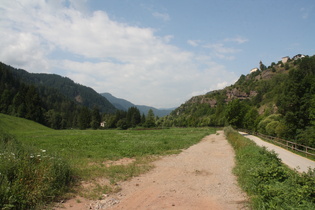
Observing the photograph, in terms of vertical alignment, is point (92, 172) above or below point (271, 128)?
below

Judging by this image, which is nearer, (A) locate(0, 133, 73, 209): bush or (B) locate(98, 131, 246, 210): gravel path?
(A) locate(0, 133, 73, 209): bush

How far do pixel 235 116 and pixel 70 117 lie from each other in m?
106

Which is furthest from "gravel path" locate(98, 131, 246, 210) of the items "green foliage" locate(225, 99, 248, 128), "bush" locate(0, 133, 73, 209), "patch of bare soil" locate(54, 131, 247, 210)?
"green foliage" locate(225, 99, 248, 128)

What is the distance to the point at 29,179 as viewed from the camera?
23.9 ft

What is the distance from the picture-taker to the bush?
6277 mm

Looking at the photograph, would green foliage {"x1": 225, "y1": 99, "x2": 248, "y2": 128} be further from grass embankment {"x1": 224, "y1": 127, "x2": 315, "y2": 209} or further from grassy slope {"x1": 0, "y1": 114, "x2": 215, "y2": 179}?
grass embankment {"x1": 224, "y1": 127, "x2": 315, "y2": 209}

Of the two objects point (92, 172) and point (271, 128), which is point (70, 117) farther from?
point (92, 172)

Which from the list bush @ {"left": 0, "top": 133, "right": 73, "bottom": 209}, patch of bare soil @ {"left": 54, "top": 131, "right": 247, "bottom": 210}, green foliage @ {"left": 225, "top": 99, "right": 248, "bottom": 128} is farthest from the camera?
green foliage @ {"left": 225, "top": 99, "right": 248, "bottom": 128}

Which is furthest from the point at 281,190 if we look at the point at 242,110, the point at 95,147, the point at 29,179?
the point at 242,110

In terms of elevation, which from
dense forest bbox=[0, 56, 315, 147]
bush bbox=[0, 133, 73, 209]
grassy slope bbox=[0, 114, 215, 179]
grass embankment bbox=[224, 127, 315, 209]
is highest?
dense forest bbox=[0, 56, 315, 147]

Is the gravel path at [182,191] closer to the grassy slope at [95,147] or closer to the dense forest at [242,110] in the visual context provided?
the grassy slope at [95,147]

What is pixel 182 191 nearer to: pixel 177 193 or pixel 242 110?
pixel 177 193

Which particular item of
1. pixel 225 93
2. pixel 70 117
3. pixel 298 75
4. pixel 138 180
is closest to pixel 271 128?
pixel 298 75

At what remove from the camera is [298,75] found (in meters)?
28.3
